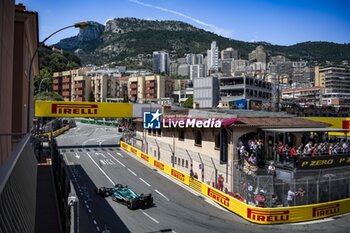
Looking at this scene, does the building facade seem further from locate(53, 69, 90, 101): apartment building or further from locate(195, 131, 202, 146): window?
locate(195, 131, 202, 146): window

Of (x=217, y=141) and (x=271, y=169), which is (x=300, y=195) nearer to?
(x=271, y=169)

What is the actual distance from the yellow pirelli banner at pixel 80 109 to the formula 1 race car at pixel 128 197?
25.2 metres

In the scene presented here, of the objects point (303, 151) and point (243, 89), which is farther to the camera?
point (243, 89)

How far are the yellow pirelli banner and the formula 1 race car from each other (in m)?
25.2

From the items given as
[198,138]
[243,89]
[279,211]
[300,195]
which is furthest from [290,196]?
[243,89]

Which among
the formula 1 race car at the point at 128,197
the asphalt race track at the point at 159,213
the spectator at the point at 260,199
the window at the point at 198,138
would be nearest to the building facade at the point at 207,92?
the window at the point at 198,138

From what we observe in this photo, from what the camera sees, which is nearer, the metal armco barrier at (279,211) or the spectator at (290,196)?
the metal armco barrier at (279,211)

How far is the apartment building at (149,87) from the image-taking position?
13500 centimetres

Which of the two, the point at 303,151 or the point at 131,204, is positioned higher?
the point at 303,151

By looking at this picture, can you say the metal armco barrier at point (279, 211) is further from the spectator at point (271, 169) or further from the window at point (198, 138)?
the window at point (198, 138)

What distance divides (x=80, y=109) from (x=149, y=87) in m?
86.2

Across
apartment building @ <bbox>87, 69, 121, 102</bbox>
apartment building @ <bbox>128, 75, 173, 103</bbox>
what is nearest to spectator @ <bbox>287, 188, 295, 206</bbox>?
apartment building @ <bbox>128, 75, 173, 103</bbox>

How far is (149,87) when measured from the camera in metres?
136

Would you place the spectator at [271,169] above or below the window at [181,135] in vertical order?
below
